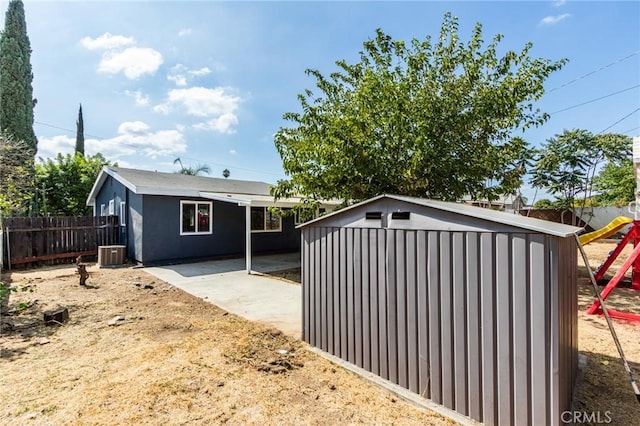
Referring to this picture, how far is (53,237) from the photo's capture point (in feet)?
34.3

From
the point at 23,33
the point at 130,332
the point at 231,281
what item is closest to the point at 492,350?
the point at 130,332

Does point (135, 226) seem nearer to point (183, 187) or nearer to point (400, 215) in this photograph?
point (183, 187)

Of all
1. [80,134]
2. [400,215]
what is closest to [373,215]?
[400,215]

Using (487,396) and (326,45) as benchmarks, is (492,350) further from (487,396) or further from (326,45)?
(326,45)

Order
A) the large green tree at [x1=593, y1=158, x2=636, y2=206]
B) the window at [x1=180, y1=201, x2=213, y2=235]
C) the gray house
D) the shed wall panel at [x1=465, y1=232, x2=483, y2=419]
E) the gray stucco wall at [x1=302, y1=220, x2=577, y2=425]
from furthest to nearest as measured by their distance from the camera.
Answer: the large green tree at [x1=593, y1=158, x2=636, y2=206]
the window at [x1=180, y1=201, x2=213, y2=235]
the gray house
the shed wall panel at [x1=465, y1=232, x2=483, y2=419]
the gray stucco wall at [x1=302, y1=220, x2=577, y2=425]

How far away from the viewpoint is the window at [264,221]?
41.5 ft

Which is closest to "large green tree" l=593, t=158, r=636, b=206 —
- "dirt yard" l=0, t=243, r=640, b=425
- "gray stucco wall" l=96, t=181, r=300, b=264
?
"dirt yard" l=0, t=243, r=640, b=425

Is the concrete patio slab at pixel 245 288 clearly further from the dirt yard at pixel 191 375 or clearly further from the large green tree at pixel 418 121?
the large green tree at pixel 418 121

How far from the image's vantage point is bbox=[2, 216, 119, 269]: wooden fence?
9625 millimetres

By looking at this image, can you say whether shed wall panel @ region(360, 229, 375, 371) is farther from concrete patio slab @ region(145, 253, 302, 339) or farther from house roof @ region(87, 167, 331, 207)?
house roof @ region(87, 167, 331, 207)

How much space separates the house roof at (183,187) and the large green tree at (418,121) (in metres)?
2.57

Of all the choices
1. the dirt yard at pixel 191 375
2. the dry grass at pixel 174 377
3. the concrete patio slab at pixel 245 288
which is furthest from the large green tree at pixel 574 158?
the dry grass at pixel 174 377

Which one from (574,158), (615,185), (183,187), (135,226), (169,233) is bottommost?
(169,233)

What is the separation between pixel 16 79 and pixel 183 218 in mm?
16426
